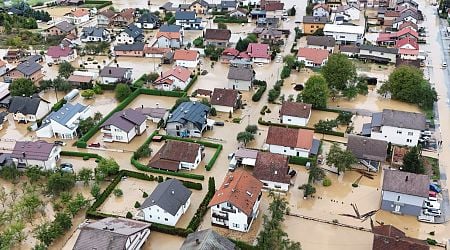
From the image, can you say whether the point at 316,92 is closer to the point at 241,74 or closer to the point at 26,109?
the point at 241,74

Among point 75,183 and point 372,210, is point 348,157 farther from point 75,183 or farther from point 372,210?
point 75,183

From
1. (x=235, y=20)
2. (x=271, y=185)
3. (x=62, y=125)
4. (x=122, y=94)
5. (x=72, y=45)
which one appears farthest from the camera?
(x=235, y=20)

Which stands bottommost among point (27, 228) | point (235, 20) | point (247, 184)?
point (27, 228)

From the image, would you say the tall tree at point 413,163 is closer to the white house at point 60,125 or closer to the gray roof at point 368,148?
the gray roof at point 368,148

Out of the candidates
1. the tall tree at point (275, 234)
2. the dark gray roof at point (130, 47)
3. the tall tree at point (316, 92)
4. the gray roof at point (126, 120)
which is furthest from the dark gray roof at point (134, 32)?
the tall tree at point (275, 234)

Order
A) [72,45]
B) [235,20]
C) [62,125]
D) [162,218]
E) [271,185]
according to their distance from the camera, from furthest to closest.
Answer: [235,20] < [72,45] < [62,125] < [271,185] < [162,218]

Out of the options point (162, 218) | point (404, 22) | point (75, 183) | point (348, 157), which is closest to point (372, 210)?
point (348, 157)
